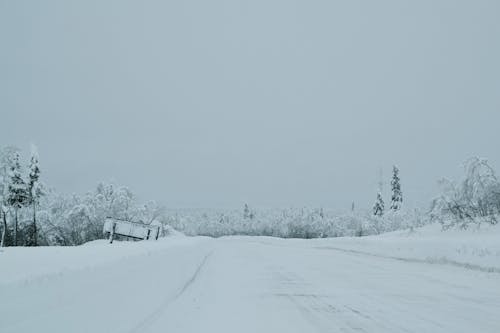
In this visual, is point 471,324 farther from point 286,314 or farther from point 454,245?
point 454,245

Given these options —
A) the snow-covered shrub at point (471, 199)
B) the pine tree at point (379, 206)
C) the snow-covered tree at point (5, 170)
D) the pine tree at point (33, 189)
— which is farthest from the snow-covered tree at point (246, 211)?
the snow-covered shrub at point (471, 199)

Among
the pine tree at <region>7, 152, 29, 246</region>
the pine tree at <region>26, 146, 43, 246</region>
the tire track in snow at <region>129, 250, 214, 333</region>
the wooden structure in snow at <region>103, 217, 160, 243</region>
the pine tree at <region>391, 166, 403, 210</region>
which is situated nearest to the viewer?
the tire track in snow at <region>129, 250, 214, 333</region>

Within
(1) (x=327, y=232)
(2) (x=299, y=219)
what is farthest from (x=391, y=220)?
(2) (x=299, y=219)

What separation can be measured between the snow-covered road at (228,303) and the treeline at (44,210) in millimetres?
30239

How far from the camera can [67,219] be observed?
165 feet

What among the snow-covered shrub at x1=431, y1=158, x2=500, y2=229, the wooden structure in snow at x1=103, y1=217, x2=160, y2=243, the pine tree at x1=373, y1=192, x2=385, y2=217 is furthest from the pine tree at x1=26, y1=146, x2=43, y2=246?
the pine tree at x1=373, y1=192, x2=385, y2=217

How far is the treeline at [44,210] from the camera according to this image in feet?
128

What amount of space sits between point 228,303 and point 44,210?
1925 inches

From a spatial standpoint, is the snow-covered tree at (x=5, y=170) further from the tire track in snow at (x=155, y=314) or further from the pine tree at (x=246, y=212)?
the pine tree at (x=246, y=212)

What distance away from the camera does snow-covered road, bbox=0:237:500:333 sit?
4.54m

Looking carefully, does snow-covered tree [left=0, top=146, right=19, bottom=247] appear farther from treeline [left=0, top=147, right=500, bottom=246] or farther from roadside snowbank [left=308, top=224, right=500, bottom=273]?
roadside snowbank [left=308, top=224, right=500, bottom=273]

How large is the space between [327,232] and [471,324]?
4225 inches

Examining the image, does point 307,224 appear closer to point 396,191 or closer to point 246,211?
point 396,191

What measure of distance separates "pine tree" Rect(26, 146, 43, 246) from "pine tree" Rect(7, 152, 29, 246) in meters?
1.09
